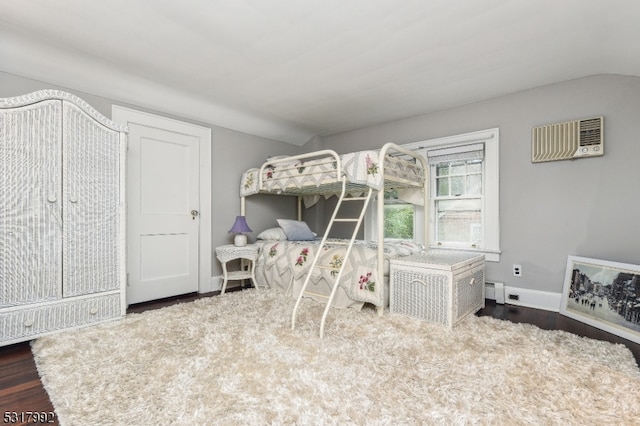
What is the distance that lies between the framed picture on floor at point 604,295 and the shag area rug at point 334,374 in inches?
17.6

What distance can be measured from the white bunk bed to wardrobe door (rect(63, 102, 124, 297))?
156cm

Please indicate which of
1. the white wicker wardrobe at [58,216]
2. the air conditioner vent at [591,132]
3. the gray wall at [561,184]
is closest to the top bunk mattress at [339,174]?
the gray wall at [561,184]

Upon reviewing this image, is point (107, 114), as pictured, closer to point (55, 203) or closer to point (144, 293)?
point (55, 203)

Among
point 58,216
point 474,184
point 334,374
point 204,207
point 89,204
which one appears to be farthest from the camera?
point 204,207

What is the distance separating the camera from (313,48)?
2.31 m

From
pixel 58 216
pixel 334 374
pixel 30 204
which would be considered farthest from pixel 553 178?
pixel 30 204

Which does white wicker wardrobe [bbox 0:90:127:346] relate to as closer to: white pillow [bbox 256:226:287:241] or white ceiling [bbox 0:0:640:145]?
white ceiling [bbox 0:0:640:145]

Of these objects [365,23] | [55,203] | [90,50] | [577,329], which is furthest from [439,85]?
[55,203]

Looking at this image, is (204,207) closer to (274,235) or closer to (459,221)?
(274,235)

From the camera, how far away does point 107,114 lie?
9.52 ft

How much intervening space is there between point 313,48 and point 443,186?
2.24m

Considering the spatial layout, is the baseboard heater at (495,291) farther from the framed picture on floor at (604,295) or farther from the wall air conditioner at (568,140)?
the wall air conditioner at (568,140)

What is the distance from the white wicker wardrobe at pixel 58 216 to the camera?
80.7 inches

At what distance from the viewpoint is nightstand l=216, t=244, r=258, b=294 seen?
3.43 metres
